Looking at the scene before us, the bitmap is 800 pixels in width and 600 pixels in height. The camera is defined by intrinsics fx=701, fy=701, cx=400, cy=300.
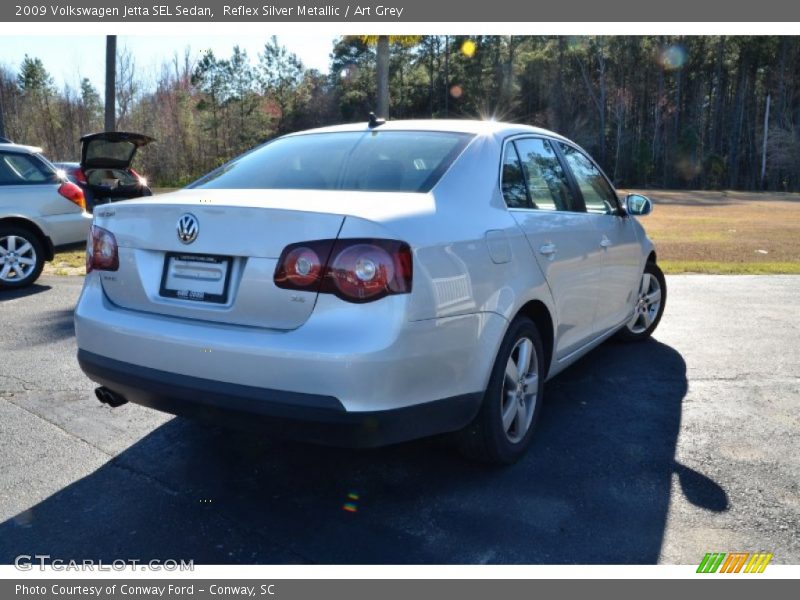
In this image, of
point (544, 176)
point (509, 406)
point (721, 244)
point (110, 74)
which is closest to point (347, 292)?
point (509, 406)

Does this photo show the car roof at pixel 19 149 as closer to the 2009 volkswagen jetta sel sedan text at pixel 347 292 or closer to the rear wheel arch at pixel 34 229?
the rear wheel arch at pixel 34 229

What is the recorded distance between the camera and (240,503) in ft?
9.92

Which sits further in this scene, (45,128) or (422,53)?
(422,53)

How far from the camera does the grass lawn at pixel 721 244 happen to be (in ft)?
34.6

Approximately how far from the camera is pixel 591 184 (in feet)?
15.6

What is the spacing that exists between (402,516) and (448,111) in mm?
56773

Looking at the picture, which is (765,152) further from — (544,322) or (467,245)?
(467,245)

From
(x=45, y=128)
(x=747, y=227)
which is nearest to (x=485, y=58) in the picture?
(x=45, y=128)

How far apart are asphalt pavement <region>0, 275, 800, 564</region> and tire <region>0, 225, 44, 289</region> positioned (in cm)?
353

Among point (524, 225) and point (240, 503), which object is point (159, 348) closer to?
point (240, 503)

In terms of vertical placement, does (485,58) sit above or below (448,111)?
above

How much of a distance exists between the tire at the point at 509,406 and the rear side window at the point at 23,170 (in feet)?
23.3

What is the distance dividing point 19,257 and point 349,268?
6.84m

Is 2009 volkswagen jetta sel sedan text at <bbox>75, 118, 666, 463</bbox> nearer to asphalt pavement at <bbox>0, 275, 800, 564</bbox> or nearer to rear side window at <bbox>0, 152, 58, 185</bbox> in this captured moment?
asphalt pavement at <bbox>0, 275, 800, 564</bbox>
